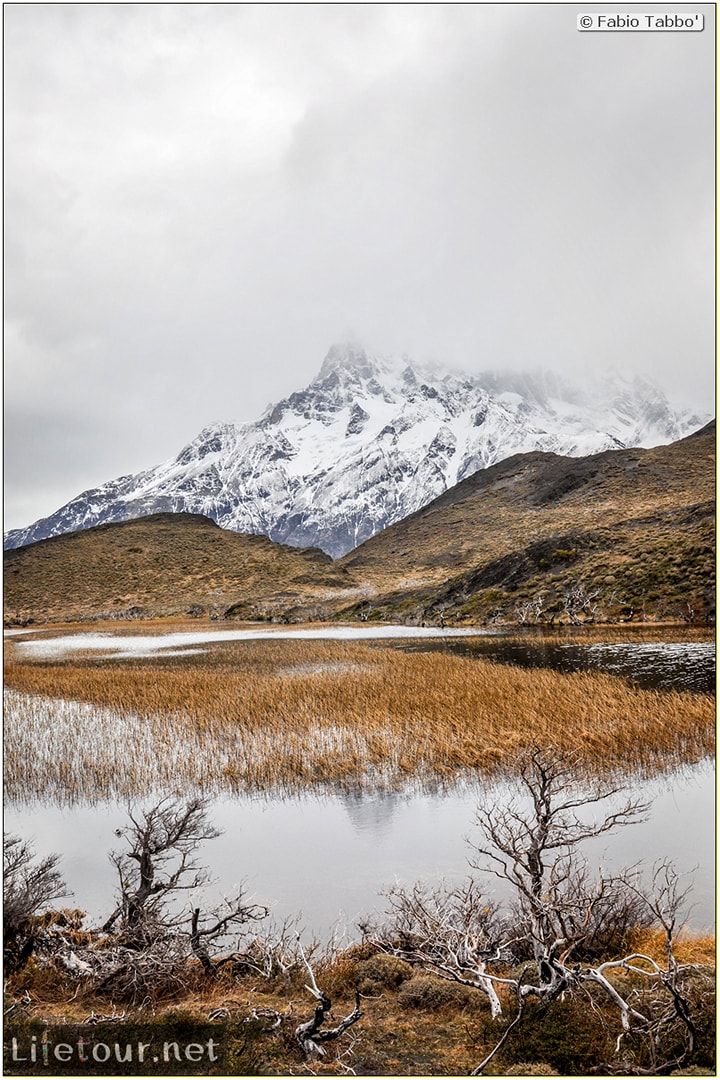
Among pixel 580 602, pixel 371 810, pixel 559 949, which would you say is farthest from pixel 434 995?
pixel 580 602

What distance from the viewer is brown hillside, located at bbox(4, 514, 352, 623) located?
3551 inches

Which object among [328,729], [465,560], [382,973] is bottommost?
[328,729]

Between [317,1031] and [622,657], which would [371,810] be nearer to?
[317,1031]

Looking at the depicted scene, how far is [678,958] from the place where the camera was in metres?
5.52

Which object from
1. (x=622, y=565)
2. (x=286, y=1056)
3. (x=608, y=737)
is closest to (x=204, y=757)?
(x=608, y=737)

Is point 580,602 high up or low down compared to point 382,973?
up

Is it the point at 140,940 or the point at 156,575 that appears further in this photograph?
the point at 156,575

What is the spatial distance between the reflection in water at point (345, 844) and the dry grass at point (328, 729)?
1131mm

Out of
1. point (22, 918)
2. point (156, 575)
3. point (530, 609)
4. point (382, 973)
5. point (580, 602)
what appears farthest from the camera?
point (156, 575)

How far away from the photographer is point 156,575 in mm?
104188

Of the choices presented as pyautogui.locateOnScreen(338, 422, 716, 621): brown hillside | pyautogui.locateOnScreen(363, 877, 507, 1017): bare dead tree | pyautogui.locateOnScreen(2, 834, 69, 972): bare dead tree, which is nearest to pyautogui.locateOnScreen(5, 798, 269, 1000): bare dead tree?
pyautogui.locateOnScreen(2, 834, 69, 972): bare dead tree

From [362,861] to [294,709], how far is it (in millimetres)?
9682

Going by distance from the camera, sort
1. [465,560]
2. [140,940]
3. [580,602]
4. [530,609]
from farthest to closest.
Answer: [465,560] → [530,609] → [580,602] → [140,940]

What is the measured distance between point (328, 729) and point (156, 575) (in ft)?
309
